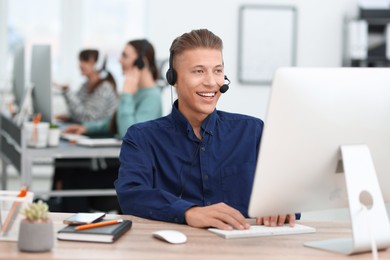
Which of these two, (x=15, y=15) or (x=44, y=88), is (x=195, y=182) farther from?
(x=15, y=15)

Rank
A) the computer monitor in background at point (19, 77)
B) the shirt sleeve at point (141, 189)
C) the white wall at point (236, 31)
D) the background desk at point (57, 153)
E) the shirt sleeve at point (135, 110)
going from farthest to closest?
the white wall at point (236, 31), the computer monitor in background at point (19, 77), the shirt sleeve at point (135, 110), the background desk at point (57, 153), the shirt sleeve at point (141, 189)

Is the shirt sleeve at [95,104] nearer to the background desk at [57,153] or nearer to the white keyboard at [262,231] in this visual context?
the background desk at [57,153]

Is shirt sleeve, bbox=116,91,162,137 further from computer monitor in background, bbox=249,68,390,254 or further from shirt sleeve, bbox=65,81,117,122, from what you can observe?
computer monitor in background, bbox=249,68,390,254

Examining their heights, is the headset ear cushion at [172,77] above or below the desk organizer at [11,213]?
above

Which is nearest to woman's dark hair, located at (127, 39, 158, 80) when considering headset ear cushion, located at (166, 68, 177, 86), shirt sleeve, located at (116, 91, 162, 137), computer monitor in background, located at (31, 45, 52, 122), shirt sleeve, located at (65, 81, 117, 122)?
shirt sleeve, located at (116, 91, 162, 137)

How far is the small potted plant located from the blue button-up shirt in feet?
1.59

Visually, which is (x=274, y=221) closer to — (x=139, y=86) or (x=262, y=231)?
(x=262, y=231)

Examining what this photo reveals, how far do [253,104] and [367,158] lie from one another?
4917 millimetres

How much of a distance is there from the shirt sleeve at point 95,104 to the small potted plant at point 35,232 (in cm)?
347

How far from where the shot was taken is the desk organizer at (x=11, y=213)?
1590mm

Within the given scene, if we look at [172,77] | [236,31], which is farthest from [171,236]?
[236,31]

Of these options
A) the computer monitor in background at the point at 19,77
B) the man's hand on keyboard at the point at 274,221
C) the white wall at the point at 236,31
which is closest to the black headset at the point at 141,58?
the computer monitor in background at the point at 19,77

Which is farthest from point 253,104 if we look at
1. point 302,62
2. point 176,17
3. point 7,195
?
point 7,195

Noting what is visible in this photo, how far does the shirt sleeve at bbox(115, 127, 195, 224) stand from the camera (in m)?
1.83
